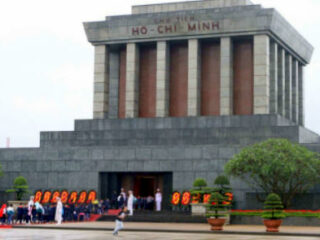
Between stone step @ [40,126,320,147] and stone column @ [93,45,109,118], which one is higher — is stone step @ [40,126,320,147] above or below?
below

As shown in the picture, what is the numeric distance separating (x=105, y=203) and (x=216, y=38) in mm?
16705

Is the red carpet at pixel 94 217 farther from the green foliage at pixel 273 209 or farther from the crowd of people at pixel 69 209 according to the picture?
the green foliage at pixel 273 209

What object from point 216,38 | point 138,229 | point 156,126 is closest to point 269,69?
point 216,38

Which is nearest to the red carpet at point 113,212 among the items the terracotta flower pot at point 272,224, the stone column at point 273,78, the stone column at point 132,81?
the stone column at point 132,81

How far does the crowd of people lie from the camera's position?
44250 millimetres

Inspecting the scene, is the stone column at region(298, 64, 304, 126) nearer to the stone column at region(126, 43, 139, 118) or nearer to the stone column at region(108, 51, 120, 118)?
the stone column at region(126, 43, 139, 118)

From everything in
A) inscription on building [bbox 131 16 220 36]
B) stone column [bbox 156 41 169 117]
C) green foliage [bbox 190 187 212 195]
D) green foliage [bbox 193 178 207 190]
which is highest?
inscription on building [bbox 131 16 220 36]

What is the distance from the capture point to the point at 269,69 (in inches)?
→ 2192

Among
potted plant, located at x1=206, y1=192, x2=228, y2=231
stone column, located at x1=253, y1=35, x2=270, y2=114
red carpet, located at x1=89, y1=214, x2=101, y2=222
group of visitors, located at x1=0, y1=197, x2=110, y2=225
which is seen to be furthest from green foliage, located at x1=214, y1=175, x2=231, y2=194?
stone column, located at x1=253, y1=35, x2=270, y2=114

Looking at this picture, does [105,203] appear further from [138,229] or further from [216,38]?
[216,38]

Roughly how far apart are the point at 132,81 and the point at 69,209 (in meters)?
14.4

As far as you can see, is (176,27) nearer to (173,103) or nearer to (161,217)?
(173,103)

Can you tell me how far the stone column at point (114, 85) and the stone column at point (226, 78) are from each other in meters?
10.0

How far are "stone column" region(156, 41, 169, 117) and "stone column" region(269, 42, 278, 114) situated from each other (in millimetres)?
8794
